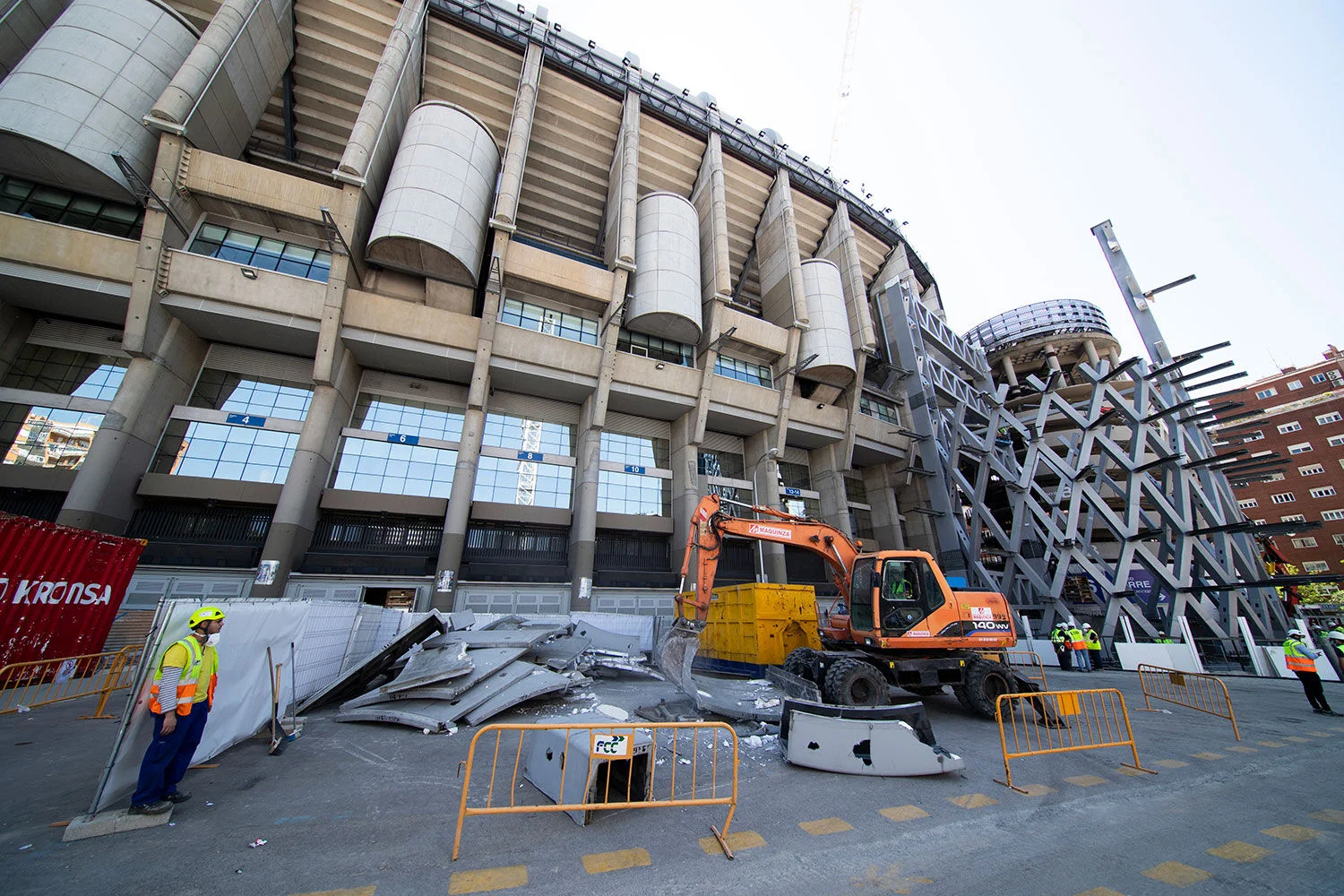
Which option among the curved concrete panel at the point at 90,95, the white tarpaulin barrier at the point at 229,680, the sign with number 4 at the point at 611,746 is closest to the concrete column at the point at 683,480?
the white tarpaulin barrier at the point at 229,680

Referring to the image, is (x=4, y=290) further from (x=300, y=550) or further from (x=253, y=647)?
(x=253, y=647)

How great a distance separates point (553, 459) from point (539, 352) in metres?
4.73

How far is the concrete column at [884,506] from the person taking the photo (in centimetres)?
2720

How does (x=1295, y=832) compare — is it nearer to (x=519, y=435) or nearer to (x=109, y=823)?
(x=109, y=823)

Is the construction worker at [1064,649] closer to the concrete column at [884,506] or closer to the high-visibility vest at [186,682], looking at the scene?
the concrete column at [884,506]

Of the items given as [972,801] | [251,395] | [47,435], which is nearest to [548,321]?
[251,395]

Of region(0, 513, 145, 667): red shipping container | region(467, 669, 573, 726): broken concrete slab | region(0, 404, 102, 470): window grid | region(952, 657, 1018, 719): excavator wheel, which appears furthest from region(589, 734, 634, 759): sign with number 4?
region(0, 404, 102, 470): window grid

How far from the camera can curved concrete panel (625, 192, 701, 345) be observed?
68.7 ft

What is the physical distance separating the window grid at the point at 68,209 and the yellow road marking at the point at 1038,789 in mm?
28352

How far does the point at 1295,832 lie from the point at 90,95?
29847 millimetres

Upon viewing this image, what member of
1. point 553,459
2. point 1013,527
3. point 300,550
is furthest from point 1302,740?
point 300,550

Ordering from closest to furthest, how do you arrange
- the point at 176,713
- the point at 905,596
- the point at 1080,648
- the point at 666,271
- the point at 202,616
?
the point at 176,713 → the point at 202,616 → the point at 905,596 → the point at 1080,648 → the point at 666,271

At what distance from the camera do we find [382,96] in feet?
59.2

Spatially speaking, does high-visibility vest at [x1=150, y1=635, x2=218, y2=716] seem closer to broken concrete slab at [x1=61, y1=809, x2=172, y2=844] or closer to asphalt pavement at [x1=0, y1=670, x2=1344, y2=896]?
broken concrete slab at [x1=61, y1=809, x2=172, y2=844]
